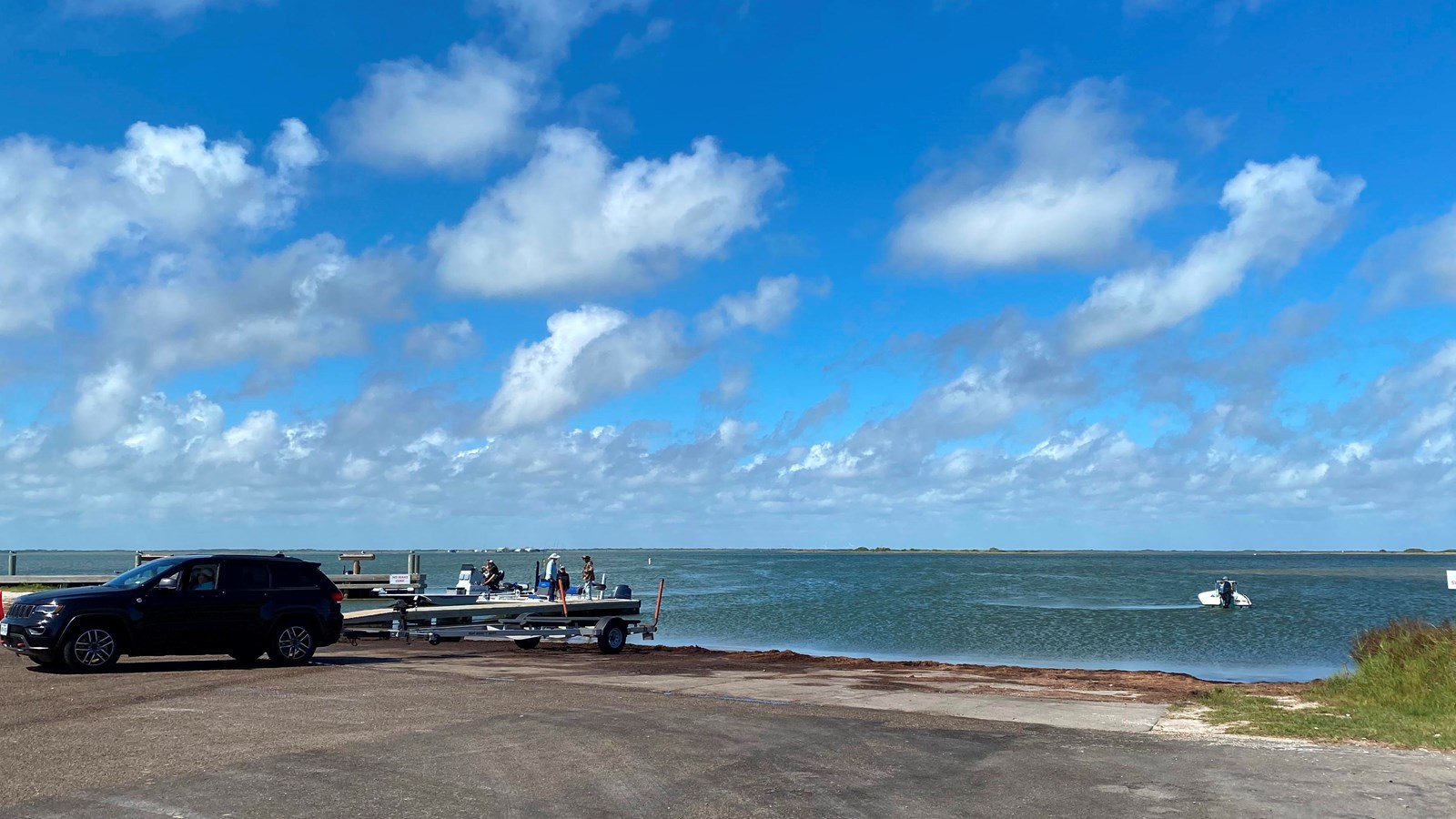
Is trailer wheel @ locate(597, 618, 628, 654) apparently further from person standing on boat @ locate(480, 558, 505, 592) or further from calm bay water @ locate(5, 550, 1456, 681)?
calm bay water @ locate(5, 550, 1456, 681)

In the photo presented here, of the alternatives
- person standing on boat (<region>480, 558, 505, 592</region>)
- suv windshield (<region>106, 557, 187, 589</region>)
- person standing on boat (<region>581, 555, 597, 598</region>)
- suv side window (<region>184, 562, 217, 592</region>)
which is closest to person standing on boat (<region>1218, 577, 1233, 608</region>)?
person standing on boat (<region>581, 555, 597, 598</region>)

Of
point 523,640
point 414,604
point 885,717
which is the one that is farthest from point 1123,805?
point 414,604

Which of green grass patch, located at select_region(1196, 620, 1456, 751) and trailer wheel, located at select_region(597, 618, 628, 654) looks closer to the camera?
green grass patch, located at select_region(1196, 620, 1456, 751)

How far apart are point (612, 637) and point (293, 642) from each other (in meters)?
7.98

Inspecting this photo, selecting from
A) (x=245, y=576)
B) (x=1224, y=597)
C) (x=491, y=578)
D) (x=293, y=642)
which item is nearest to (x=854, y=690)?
(x=293, y=642)

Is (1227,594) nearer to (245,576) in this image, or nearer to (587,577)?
(587,577)

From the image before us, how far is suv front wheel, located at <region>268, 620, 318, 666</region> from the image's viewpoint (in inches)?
797

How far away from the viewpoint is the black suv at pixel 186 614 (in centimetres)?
1827

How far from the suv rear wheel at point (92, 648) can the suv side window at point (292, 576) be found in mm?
2673

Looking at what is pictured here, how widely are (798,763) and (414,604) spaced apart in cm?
2195

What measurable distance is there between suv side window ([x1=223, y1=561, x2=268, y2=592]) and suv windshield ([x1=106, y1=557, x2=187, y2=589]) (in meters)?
0.76

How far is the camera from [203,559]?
19688 mm

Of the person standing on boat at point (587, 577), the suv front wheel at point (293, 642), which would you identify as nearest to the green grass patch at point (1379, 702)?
the suv front wheel at point (293, 642)

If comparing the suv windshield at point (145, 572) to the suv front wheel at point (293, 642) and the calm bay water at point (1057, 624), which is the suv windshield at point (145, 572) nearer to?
the suv front wheel at point (293, 642)
